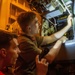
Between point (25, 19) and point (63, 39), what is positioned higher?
point (25, 19)

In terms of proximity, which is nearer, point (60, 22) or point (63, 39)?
point (63, 39)

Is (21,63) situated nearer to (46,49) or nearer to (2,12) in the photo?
(46,49)

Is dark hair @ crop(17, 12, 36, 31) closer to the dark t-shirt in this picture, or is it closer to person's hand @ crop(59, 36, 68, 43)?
the dark t-shirt

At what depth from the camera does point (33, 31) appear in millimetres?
1574

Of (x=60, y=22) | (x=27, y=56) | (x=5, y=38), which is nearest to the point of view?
(x=5, y=38)

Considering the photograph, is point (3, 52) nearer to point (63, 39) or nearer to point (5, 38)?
point (5, 38)

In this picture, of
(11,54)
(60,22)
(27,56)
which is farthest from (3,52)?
(60,22)

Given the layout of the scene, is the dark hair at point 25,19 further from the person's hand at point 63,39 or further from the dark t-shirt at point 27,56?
the person's hand at point 63,39

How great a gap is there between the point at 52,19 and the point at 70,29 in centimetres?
31

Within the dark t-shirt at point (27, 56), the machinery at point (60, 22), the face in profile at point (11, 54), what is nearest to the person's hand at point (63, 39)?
the machinery at point (60, 22)

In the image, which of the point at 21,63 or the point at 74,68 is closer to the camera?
the point at 21,63

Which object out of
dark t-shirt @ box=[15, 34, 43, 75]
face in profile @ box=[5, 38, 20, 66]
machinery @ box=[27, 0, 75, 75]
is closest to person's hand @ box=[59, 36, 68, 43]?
machinery @ box=[27, 0, 75, 75]

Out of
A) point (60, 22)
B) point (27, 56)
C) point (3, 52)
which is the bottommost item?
point (27, 56)

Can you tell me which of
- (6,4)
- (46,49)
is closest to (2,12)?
(6,4)
